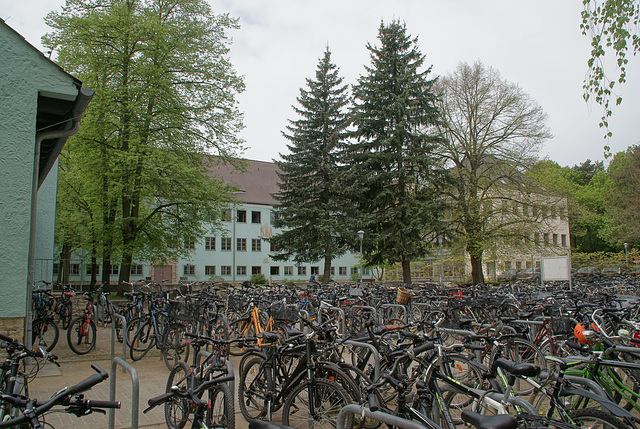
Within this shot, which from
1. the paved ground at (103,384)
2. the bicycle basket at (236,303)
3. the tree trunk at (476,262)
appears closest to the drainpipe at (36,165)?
the paved ground at (103,384)

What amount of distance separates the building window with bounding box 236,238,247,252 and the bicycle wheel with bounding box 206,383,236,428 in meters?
40.6

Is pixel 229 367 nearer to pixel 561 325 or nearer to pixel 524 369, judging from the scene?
pixel 524 369

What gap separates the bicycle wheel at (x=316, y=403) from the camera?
3.87m

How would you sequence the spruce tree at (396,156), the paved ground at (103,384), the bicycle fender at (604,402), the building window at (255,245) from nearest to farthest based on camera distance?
the bicycle fender at (604,402)
the paved ground at (103,384)
the spruce tree at (396,156)
the building window at (255,245)

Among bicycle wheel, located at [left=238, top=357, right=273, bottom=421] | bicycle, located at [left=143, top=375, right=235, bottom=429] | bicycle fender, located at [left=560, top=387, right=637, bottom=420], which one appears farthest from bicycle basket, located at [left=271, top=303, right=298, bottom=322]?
bicycle fender, located at [left=560, top=387, right=637, bottom=420]

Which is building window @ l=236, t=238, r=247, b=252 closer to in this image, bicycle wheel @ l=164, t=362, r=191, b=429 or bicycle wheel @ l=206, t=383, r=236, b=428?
bicycle wheel @ l=164, t=362, r=191, b=429

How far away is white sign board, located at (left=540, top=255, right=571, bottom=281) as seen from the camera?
14.8m

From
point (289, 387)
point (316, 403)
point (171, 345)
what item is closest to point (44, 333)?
point (171, 345)

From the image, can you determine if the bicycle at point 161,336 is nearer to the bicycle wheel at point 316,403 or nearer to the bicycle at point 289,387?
the bicycle at point 289,387

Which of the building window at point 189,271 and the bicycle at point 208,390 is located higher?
the building window at point 189,271

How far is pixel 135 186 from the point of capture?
1781 cm

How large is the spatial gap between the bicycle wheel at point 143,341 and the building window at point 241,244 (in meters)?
35.9

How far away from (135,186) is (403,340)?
15.1 metres

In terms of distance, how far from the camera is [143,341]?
26.2 feet
